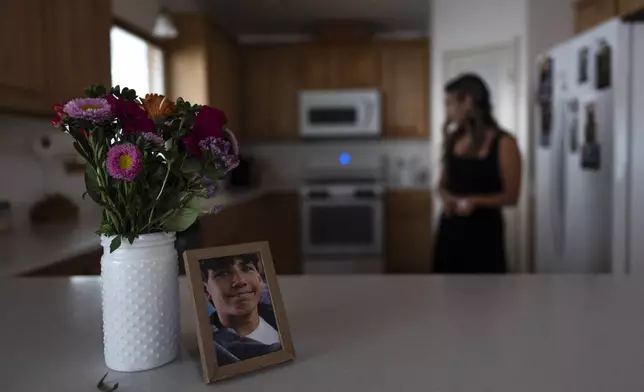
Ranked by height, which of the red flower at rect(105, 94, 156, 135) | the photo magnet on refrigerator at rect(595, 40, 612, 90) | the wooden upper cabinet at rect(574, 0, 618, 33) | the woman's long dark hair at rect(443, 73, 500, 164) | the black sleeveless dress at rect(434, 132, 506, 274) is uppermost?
the wooden upper cabinet at rect(574, 0, 618, 33)

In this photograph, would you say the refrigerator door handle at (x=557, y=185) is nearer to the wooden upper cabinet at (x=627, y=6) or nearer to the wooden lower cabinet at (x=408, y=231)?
the wooden upper cabinet at (x=627, y=6)

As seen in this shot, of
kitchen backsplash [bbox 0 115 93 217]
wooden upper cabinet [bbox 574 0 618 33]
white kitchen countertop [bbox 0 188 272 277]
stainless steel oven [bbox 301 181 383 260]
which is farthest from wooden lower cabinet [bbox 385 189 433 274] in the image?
white kitchen countertop [bbox 0 188 272 277]

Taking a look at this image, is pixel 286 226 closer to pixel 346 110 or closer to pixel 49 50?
pixel 346 110

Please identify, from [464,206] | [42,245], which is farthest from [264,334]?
[464,206]

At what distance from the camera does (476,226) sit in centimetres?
246

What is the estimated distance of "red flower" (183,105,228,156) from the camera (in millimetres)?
675

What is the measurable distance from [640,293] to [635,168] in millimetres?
1319

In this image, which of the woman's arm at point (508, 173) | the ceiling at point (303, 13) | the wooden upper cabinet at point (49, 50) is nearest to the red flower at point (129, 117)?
the wooden upper cabinet at point (49, 50)

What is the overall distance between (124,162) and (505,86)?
3745mm

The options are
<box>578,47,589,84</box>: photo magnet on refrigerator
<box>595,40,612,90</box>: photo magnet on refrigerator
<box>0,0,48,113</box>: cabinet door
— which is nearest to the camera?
<box>0,0,48,113</box>: cabinet door

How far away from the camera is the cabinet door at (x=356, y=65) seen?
5133mm

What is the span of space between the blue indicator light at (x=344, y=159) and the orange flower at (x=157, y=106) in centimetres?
469

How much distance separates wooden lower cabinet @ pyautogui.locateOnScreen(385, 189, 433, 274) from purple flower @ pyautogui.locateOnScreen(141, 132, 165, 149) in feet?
14.3

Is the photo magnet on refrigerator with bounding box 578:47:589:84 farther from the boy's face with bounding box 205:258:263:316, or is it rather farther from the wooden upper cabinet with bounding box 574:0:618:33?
the boy's face with bounding box 205:258:263:316
